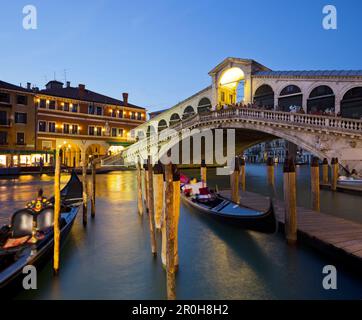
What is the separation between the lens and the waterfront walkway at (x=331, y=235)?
15.4 ft

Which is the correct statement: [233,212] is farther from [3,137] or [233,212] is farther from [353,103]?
[3,137]

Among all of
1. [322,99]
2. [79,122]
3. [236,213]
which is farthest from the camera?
[79,122]

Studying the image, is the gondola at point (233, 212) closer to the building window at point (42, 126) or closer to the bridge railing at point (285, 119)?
the bridge railing at point (285, 119)

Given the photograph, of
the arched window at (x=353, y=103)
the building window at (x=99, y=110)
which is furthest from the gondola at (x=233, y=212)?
the building window at (x=99, y=110)

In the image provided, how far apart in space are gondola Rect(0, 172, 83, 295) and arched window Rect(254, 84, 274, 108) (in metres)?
20.6

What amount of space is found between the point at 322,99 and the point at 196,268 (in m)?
19.1

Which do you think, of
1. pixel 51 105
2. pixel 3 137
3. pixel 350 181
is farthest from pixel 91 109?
pixel 350 181

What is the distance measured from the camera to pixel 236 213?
22.4 feet

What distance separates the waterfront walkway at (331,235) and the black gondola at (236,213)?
362mm

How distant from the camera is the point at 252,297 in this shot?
409 cm

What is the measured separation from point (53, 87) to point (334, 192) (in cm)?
3321

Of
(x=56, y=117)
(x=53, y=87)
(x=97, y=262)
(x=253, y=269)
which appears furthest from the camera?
(x=53, y=87)
